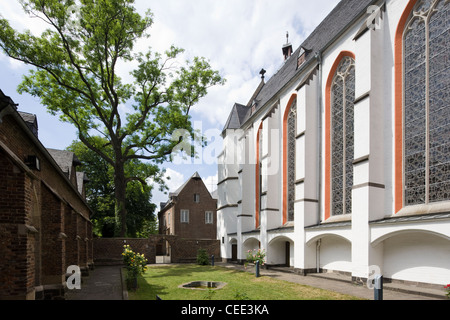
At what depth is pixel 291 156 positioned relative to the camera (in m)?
19.9

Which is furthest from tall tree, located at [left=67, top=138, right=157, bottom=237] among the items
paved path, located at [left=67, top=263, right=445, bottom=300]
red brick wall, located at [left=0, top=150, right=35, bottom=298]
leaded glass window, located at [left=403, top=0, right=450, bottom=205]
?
red brick wall, located at [left=0, top=150, right=35, bottom=298]

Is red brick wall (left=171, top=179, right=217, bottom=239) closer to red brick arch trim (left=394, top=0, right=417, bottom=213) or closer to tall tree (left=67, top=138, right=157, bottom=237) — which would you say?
tall tree (left=67, top=138, right=157, bottom=237)

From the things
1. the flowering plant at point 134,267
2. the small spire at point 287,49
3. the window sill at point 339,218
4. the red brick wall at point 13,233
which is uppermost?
the small spire at point 287,49

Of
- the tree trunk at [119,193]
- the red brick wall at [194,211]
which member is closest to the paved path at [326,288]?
the tree trunk at [119,193]

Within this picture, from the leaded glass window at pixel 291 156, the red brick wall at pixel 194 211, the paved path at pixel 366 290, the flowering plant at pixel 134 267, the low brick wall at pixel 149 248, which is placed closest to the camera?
the paved path at pixel 366 290

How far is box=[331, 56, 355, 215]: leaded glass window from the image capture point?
14.6 m

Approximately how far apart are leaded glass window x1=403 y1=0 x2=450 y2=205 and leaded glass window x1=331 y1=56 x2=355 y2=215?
297cm

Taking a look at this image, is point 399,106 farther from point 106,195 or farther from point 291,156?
point 106,195

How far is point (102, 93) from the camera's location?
25.1 metres

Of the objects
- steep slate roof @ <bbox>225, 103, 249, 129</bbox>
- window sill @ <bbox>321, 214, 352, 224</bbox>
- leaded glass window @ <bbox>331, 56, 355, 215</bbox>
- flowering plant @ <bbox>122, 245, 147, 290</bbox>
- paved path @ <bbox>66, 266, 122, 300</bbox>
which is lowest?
paved path @ <bbox>66, 266, 122, 300</bbox>

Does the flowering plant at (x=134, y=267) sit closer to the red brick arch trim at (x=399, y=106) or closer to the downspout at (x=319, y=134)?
the downspout at (x=319, y=134)

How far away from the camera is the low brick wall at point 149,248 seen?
24641mm

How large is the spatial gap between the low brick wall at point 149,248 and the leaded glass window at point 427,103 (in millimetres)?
20195

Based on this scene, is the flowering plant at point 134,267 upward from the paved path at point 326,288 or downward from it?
upward
